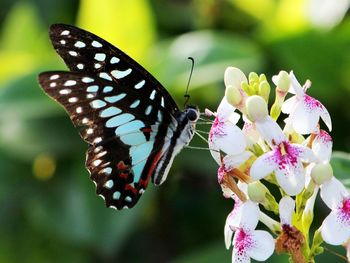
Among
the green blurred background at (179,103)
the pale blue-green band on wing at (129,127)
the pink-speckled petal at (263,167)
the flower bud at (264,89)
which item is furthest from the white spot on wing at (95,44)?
the green blurred background at (179,103)

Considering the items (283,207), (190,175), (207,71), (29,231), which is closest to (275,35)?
(207,71)

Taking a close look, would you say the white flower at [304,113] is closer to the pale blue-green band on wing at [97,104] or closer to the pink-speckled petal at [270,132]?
the pink-speckled petal at [270,132]

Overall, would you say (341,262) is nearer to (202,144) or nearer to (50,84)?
(202,144)

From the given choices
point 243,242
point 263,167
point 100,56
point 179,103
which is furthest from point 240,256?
point 179,103

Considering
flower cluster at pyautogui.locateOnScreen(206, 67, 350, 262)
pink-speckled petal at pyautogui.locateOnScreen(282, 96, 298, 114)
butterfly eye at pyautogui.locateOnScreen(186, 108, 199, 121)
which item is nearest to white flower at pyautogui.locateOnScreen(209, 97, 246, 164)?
flower cluster at pyautogui.locateOnScreen(206, 67, 350, 262)

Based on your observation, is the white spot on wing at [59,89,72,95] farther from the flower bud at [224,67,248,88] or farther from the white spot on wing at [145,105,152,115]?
the flower bud at [224,67,248,88]

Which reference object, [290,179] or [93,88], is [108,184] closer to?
[93,88]
